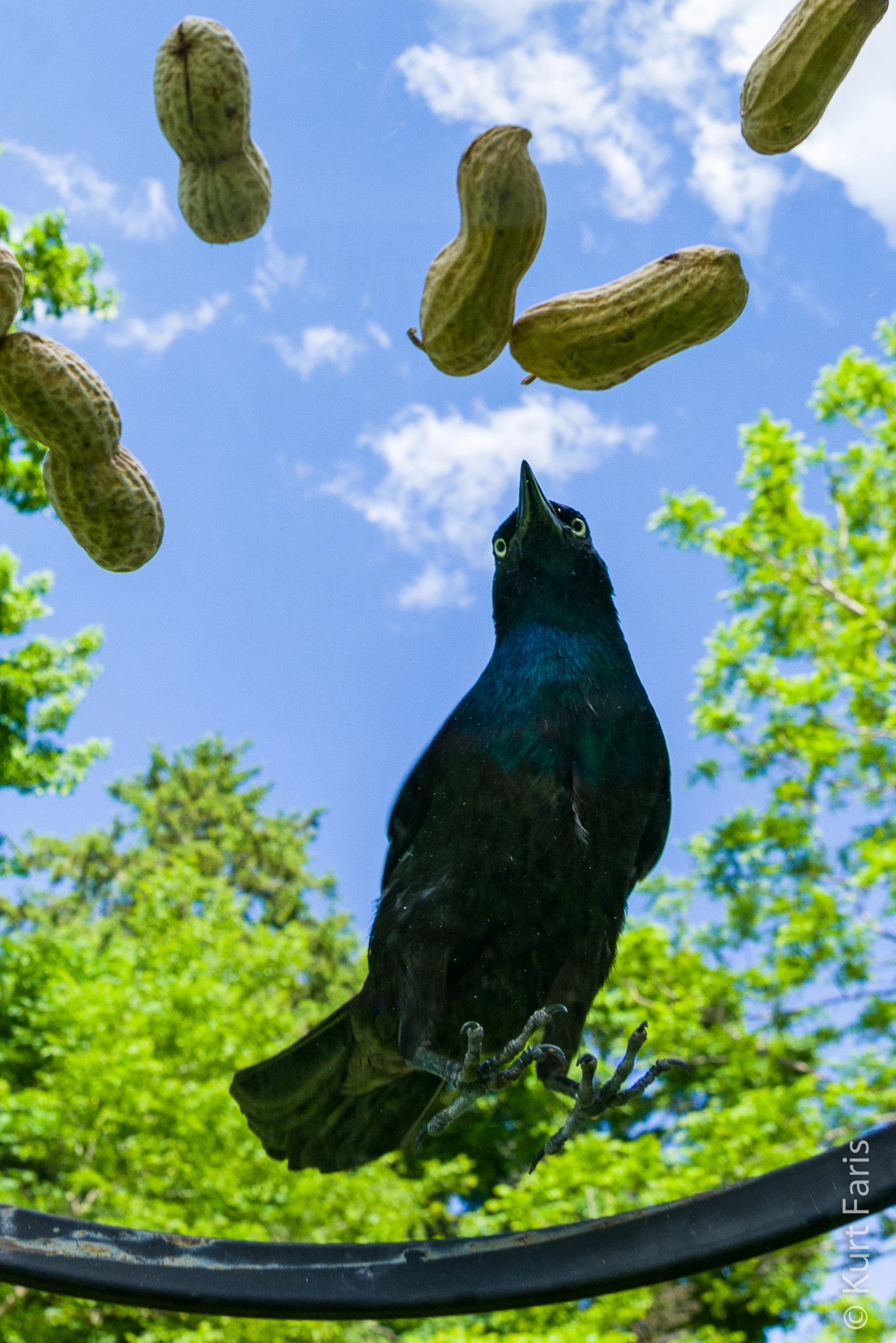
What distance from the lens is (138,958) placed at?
400 centimetres

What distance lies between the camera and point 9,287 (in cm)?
89

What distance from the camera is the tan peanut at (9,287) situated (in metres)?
0.88

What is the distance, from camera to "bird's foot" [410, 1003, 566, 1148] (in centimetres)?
76


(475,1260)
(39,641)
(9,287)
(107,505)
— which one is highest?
(39,641)

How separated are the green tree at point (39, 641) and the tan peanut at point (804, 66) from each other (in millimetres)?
1000

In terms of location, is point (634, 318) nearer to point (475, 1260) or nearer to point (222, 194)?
point (222, 194)

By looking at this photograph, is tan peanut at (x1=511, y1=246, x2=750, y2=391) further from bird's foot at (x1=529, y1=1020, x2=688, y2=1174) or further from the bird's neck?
bird's foot at (x1=529, y1=1020, x2=688, y2=1174)

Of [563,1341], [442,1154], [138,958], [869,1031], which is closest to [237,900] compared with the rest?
[442,1154]

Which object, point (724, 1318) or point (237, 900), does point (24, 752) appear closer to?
point (237, 900)

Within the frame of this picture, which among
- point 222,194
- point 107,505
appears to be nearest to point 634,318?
point 222,194

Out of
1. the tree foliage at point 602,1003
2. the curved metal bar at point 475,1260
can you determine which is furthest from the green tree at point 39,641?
the curved metal bar at point 475,1260

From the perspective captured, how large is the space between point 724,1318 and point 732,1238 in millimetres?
4828

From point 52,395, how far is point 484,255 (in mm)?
372

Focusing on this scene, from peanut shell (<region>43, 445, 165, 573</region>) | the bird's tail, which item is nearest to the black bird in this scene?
the bird's tail
